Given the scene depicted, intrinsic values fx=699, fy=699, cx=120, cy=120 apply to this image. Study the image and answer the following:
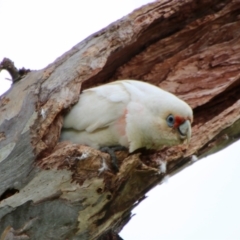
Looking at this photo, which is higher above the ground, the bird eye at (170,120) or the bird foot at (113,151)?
the bird foot at (113,151)

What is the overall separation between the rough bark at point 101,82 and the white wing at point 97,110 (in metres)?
0.07

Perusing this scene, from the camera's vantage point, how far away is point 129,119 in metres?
3.96

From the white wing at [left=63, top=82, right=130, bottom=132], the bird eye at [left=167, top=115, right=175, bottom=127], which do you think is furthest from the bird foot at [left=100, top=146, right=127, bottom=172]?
the bird eye at [left=167, top=115, right=175, bottom=127]

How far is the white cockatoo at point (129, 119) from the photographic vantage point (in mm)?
3959

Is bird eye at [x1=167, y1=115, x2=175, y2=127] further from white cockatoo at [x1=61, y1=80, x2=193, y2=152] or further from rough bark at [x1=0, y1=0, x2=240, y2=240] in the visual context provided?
rough bark at [x1=0, y1=0, x2=240, y2=240]

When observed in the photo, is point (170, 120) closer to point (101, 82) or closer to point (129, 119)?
point (129, 119)

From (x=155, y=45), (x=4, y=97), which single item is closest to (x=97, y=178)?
(x=4, y=97)

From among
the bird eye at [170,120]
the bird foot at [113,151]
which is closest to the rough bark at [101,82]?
the bird foot at [113,151]

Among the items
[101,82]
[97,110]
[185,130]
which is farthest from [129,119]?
[101,82]

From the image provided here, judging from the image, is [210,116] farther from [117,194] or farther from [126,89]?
[117,194]

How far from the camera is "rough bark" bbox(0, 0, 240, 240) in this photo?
3.63m

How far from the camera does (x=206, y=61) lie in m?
4.77

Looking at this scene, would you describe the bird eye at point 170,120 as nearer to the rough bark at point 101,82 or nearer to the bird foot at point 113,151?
the rough bark at point 101,82

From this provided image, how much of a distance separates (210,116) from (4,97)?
1318mm
